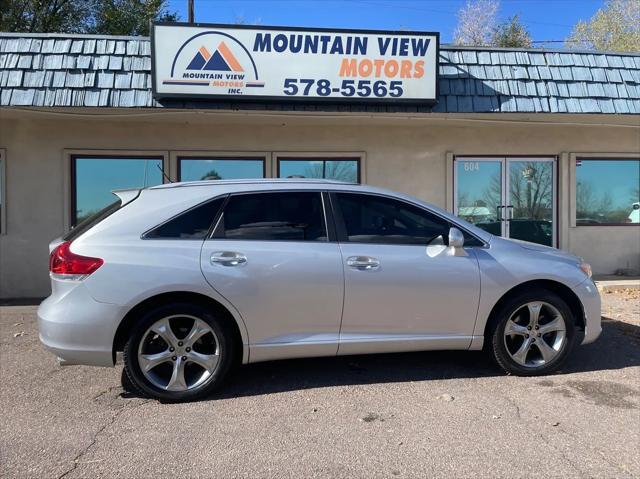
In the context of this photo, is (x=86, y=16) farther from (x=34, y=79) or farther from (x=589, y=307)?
(x=589, y=307)

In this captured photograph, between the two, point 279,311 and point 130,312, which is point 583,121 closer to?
point 279,311

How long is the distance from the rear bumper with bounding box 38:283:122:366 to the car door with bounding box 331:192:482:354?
68.7 inches

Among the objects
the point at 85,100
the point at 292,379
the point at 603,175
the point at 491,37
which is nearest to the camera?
the point at 292,379

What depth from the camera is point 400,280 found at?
4180 millimetres

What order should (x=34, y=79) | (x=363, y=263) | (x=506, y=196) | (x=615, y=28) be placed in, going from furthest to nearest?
(x=615, y=28) < (x=506, y=196) < (x=34, y=79) < (x=363, y=263)

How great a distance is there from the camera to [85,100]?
22.6 ft

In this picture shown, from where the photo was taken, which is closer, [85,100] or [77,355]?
[77,355]

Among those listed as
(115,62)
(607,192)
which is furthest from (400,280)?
(607,192)

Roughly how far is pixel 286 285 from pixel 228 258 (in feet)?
1.59

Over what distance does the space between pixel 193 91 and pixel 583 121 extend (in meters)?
6.10

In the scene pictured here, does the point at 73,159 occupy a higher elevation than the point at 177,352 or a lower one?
higher

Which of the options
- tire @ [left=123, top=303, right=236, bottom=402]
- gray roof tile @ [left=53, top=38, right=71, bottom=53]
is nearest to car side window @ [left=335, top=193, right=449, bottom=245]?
tire @ [left=123, top=303, right=236, bottom=402]

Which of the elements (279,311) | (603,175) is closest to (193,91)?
(279,311)

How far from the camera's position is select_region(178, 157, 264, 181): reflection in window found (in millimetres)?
8445
